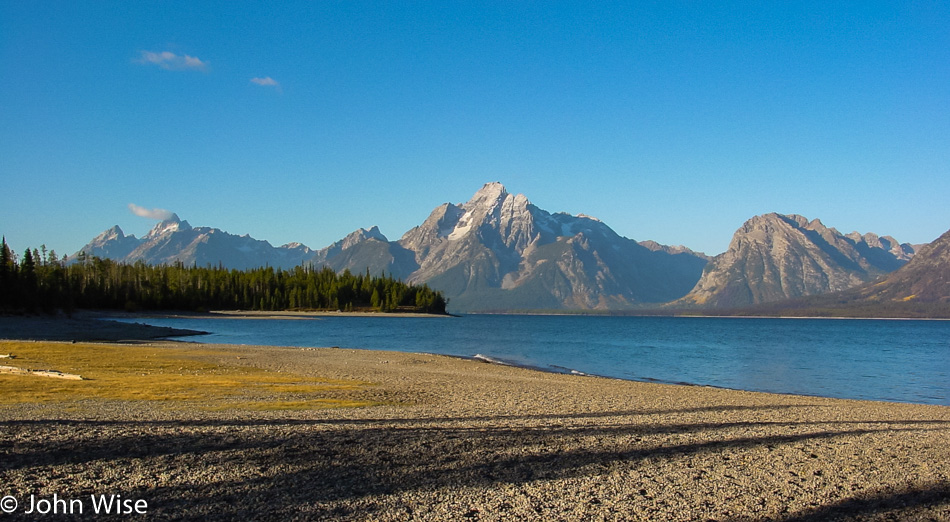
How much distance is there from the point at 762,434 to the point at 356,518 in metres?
12.8

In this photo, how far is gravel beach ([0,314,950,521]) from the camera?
10.2 m

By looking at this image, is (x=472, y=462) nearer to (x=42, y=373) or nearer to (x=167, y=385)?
(x=167, y=385)

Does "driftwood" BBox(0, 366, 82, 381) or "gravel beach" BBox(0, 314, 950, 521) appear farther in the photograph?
"driftwood" BBox(0, 366, 82, 381)

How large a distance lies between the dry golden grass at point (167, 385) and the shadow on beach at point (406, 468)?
487 cm

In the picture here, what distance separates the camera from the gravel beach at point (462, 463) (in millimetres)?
10188

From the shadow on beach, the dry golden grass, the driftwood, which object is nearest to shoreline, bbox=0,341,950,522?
the shadow on beach

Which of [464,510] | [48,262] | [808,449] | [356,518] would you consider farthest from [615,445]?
[48,262]

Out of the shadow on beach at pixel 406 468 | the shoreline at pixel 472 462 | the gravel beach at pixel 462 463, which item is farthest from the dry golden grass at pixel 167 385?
the shadow on beach at pixel 406 468

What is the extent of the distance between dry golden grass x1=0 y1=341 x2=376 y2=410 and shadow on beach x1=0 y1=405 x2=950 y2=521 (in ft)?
16.0

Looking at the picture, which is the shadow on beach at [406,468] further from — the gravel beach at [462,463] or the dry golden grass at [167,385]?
the dry golden grass at [167,385]

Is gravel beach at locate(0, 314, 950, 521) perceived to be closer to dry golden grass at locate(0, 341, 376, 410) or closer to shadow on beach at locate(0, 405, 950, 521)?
shadow on beach at locate(0, 405, 950, 521)

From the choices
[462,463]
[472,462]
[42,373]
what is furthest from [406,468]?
[42,373]

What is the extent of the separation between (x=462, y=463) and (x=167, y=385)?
1670cm

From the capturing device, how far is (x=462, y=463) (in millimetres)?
12883
